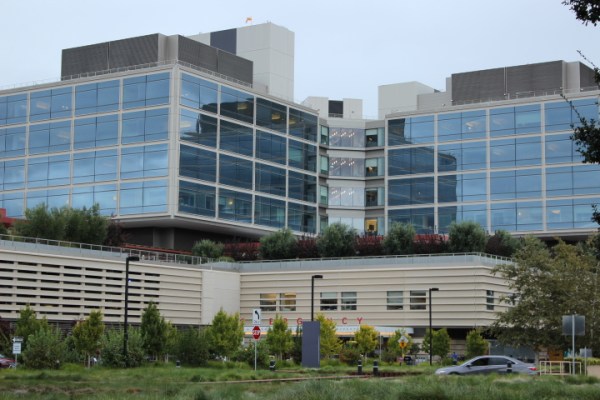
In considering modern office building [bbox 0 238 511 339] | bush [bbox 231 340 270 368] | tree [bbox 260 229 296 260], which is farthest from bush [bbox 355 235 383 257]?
bush [bbox 231 340 270 368]

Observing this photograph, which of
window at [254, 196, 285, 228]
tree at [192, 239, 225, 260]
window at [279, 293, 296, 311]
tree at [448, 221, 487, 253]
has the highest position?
window at [254, 196, 285, 228]

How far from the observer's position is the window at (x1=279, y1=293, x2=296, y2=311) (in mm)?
89119

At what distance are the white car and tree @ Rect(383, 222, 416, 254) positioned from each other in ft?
134


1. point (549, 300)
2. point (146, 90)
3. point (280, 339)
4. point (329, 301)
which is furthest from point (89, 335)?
point (146, 90)

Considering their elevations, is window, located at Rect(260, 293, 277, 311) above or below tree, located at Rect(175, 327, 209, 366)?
above

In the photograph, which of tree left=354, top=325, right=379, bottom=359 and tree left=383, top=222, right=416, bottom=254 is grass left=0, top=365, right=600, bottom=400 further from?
tree left=383, top=222, right=416, bottom=254

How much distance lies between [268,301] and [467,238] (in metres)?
18.5

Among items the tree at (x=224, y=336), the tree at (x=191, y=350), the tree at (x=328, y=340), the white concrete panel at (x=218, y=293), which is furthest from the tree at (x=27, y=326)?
the white concrete panel at (x=218, y=293)

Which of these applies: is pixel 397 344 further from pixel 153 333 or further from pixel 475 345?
pixel 153 333

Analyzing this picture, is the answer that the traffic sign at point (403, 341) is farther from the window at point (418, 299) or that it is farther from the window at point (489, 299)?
the window at point (489, 299)

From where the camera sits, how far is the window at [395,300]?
280 ft

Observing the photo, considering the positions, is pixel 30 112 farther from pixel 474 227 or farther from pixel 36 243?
pixel 474 227

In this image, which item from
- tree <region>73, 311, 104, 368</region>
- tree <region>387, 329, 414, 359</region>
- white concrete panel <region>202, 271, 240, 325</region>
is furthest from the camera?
white concrete panel <region>202, 271, 240, 325</region>

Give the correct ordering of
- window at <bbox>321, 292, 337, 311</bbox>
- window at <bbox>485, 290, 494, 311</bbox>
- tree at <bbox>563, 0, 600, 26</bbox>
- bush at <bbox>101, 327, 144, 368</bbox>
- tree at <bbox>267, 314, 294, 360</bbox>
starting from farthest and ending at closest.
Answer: window at <bbox>321, 292, 337, 311</bbox> < window at <bbox>485, 290, 494, 311</bbox> < tree at <bbox>267, 314, 294, 360</bbox> < bush at <bbox>101, 327, 144, 368</bbox> < tree at <bbox>563, 0, 600, 26</bbox>
